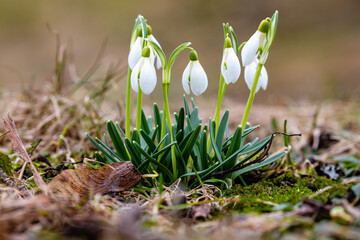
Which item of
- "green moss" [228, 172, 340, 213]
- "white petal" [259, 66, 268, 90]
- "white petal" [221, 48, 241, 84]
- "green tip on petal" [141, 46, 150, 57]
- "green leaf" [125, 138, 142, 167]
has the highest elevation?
"green tip on petal" [141, 46, 150, 57]

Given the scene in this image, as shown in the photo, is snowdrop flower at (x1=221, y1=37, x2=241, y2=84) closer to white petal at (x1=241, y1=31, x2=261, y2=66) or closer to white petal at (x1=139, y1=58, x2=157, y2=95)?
white petal at (x1=241, y1=31, x2=261, y2=66)

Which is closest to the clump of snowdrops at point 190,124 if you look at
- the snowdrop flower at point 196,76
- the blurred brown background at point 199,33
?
the snowdrop flower at point 196,76

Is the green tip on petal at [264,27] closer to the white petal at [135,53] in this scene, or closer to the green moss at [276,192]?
the white petal at [135,53]

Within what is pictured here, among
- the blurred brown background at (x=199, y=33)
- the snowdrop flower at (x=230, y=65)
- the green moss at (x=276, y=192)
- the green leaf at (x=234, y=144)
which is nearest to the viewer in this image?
the green moss at (x=276, y=192)

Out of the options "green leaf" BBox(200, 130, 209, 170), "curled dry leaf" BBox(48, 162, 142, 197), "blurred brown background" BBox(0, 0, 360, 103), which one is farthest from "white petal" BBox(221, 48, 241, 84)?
"blurred brown background" BBox(0, 0, 360, 103)

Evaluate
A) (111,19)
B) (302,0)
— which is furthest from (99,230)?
(302,0)

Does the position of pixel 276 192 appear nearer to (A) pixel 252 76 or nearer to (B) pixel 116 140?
(A) pixel 252 76
